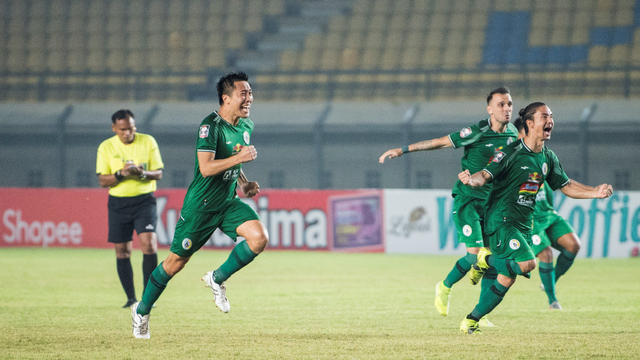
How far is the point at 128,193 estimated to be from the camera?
8.08 m

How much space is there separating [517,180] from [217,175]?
2273 millimetres

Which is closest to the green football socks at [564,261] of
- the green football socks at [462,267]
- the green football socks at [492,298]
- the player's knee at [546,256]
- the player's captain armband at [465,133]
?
the player's knee at [546,256]

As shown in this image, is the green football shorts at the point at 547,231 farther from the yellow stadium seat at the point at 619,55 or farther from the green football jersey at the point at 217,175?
the yellow stadium seat at the point at 619,55

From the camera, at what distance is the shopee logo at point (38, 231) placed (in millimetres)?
16641

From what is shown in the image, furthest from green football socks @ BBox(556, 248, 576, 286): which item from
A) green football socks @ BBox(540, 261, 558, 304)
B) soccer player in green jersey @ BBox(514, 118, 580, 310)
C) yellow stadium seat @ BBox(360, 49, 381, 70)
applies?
yellow stadium seat @ BBox(360, 49, 381, 70)

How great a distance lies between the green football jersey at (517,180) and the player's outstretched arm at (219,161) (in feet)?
6.16

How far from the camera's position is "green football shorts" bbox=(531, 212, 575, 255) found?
8.28 m

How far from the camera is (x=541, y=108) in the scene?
20.2 ft

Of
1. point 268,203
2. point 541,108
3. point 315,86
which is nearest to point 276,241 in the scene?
point 268,203

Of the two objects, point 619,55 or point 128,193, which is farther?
point 619,55

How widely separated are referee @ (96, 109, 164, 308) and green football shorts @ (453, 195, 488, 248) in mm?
2962

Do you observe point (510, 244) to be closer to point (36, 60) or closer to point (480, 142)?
point (480, 142)

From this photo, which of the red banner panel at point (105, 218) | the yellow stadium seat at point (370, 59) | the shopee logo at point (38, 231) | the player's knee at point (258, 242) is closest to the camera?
the player's knee at point (258, 242)

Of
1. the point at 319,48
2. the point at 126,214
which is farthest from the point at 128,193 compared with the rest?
the point at 319,48
